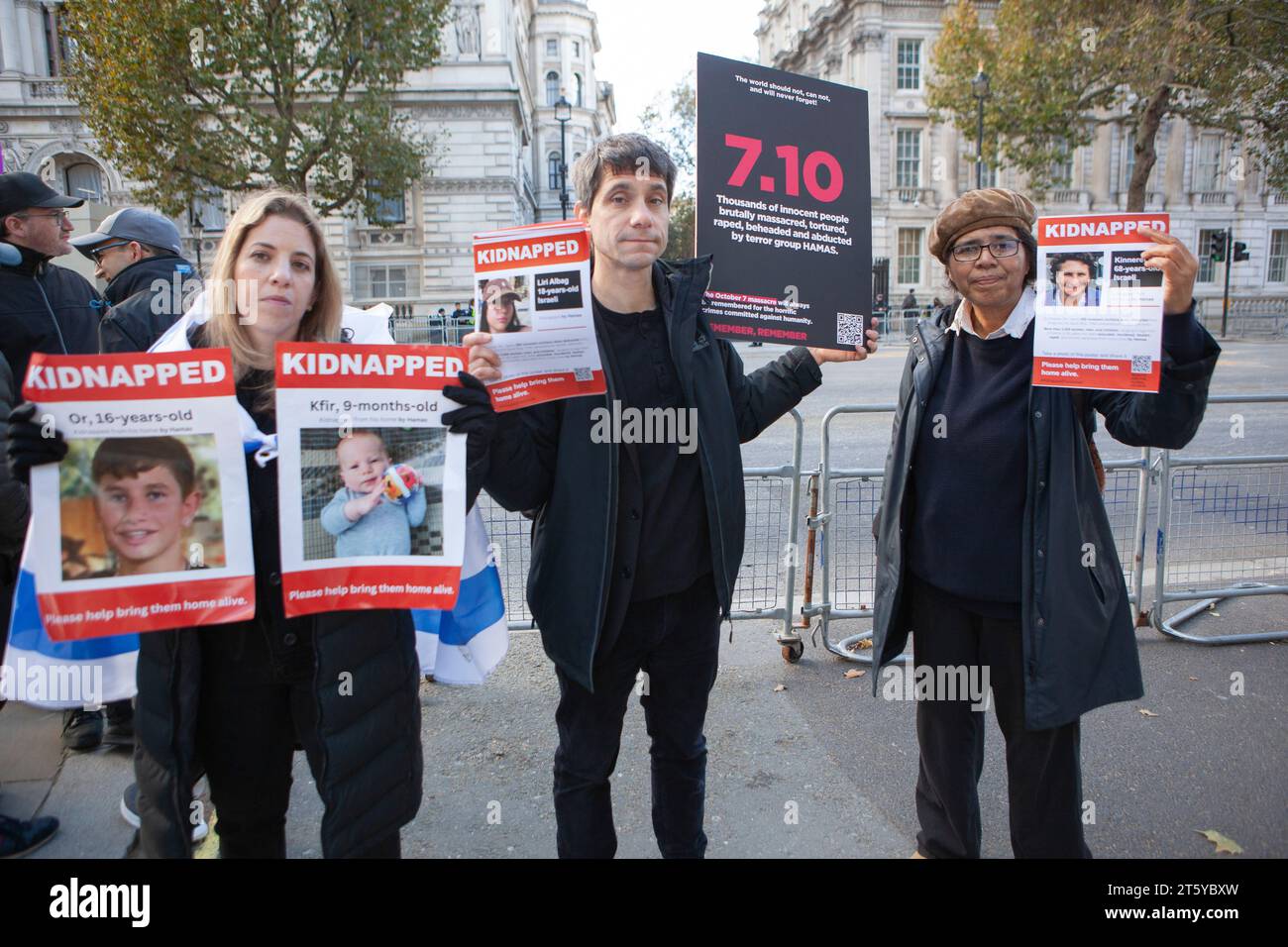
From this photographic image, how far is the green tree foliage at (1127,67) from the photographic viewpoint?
1762 centimetres

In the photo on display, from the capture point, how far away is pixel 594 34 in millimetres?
79562

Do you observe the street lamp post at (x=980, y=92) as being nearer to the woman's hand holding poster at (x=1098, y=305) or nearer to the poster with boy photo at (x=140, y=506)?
the woman's hand holding poster at (x=1098, y=305)

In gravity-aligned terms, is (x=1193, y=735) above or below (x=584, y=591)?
below

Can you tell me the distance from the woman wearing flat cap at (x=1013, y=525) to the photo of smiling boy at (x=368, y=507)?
1611mm

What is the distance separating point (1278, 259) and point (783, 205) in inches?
2370

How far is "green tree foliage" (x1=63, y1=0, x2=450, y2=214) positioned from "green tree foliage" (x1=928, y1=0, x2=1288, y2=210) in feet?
54.9

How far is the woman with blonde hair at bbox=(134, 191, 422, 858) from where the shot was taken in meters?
2.00

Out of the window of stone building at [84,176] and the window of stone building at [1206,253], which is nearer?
the window of stone building at [84,176]
